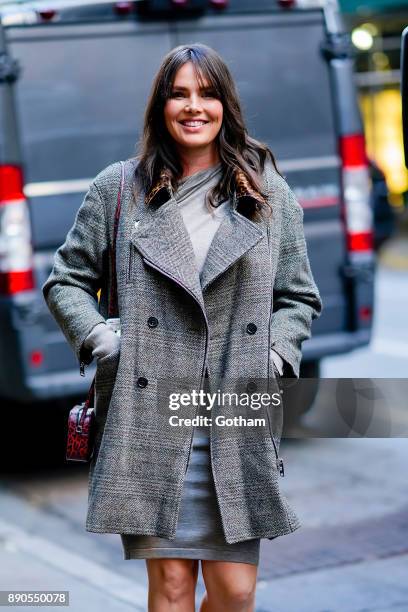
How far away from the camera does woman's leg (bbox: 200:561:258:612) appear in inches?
136

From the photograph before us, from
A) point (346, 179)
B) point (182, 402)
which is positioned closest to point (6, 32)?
point (346, 179)

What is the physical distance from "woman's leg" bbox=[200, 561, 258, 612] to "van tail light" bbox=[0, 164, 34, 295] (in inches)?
135

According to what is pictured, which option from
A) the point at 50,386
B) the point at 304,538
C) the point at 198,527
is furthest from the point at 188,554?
the point at 50,386

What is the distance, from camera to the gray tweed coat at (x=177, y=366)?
3.40m

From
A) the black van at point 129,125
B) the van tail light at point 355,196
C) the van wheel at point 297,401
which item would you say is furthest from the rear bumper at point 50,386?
the van wheel at point 297,401

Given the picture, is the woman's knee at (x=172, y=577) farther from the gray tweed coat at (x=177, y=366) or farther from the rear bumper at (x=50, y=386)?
Result: the rear bumper at (x=50, y=386)

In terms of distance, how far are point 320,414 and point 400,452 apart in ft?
11.5

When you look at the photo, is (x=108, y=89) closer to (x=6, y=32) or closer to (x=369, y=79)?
(x=6, y=32)

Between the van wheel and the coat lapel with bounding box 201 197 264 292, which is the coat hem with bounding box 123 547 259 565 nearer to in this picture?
the van wheel

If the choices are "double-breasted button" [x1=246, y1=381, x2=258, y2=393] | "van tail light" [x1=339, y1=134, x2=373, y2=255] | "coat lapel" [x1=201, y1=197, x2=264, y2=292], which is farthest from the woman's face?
"van tail light" [x1=339, y1=134, x2=373, y2=255]

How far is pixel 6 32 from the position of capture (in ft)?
22.0

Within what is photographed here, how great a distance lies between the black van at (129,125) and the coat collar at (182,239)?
3287 millimetres

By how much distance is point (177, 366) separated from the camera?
11.2 ft

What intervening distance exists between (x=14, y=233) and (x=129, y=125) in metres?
0.91
